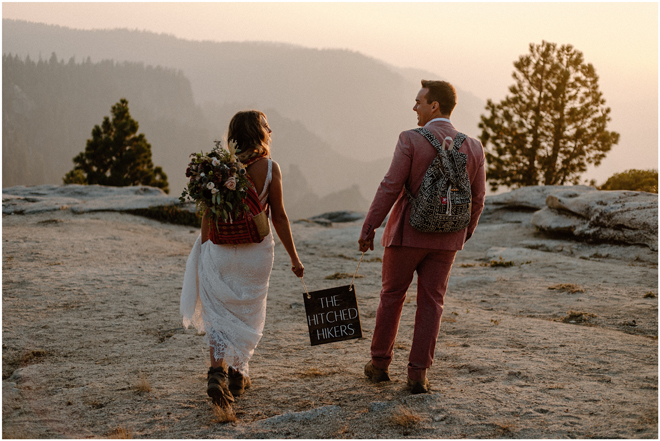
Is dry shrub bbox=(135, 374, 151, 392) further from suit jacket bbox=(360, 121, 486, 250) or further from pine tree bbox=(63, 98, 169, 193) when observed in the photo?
pine tree bbox=(63, 98, 169, 193)

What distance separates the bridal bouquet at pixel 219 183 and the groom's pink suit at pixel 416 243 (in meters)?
0.91

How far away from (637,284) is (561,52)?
1820 centimetres

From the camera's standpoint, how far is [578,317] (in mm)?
5711

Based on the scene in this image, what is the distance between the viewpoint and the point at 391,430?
300 cm

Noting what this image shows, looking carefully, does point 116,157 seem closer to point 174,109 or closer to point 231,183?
point 231,183

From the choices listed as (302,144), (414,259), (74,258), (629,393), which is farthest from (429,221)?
(302,144)

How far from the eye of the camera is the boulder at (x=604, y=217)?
9866 mm

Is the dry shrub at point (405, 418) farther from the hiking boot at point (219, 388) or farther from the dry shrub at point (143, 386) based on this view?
the dry shrub at point (143, 386)

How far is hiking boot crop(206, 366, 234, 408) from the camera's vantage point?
11.2 ft

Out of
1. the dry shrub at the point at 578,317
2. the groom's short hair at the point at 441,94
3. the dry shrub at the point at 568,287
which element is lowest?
the dry shrub at the point at 578,317

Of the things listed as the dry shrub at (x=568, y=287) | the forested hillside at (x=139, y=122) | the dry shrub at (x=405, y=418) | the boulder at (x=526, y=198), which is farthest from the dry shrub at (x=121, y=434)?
the forested hillside at (x=139, y=122)

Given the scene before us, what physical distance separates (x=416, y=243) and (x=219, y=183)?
1.41 m

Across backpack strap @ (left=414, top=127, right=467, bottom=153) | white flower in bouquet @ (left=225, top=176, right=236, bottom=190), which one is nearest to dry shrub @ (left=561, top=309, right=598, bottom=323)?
backpack strap @ (left=414, top=127, right=467, bottom=153)

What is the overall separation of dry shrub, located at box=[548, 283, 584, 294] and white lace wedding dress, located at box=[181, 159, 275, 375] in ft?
17.1
